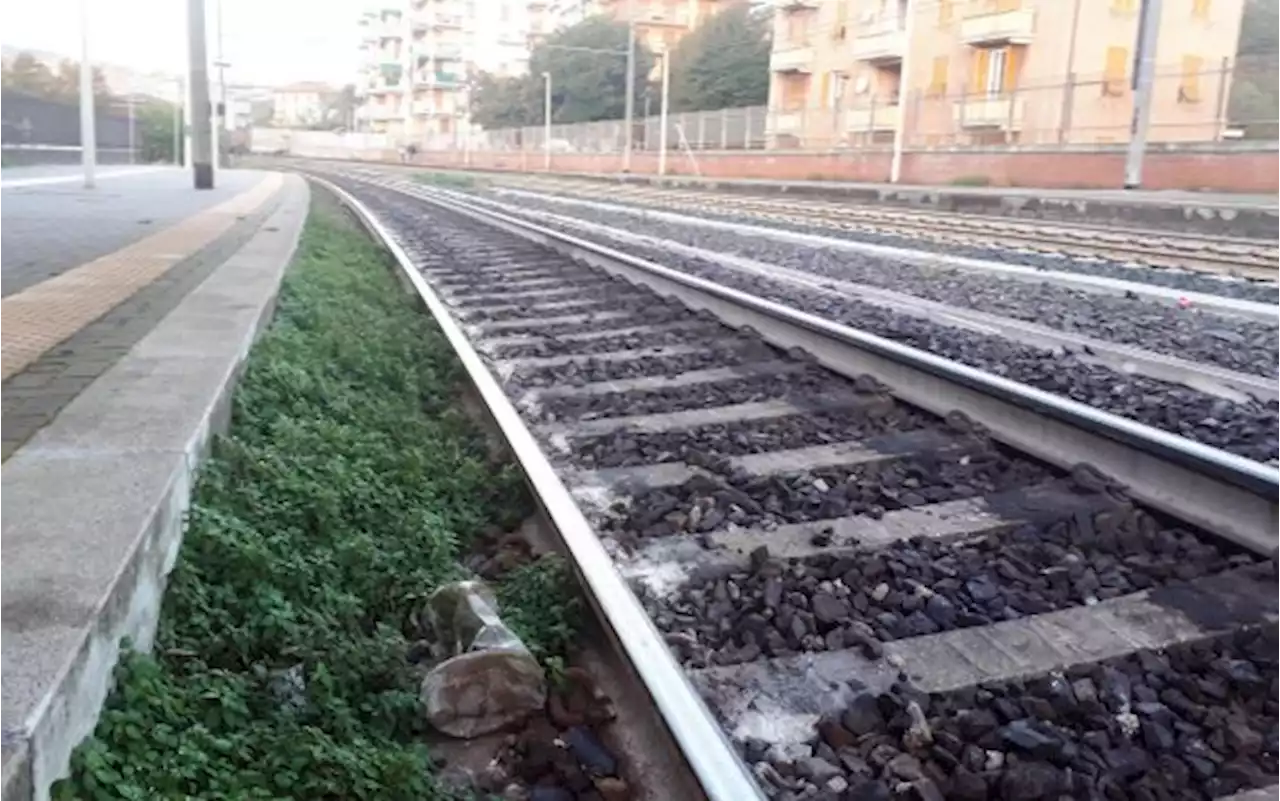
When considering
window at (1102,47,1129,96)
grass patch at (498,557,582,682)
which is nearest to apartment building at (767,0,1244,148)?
window at (1102,47,1129,96)

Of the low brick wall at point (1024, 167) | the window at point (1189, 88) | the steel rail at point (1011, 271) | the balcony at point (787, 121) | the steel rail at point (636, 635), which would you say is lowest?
the steel rail at point (636, 635)

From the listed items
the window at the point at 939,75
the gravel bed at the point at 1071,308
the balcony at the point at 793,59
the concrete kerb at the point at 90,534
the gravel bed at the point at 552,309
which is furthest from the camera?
the balcony at the point at 793,59

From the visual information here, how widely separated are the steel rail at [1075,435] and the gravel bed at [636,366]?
0.26m

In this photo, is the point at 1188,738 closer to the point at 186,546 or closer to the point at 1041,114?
the point at 186,546

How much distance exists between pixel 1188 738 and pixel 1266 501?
1332 mm

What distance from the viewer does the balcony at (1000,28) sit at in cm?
4366

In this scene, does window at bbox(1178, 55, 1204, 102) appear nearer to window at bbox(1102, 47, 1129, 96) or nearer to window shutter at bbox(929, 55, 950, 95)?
window at bbox(1102, 47, 1129, 96)

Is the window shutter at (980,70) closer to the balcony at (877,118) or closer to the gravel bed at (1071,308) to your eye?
the balcony at (877,118)

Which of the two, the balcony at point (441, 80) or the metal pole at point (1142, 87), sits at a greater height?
the balcony at point (441, 80)

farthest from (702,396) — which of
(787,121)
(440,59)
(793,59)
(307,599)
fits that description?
(440,59)

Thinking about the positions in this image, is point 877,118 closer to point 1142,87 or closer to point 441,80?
point 1142,87

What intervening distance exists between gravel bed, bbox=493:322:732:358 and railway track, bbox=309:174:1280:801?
0.95m

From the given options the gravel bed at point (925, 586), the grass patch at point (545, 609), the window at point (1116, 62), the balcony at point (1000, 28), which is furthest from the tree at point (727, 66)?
the grass patch at point (545, 609)

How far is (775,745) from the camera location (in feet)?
9.04
